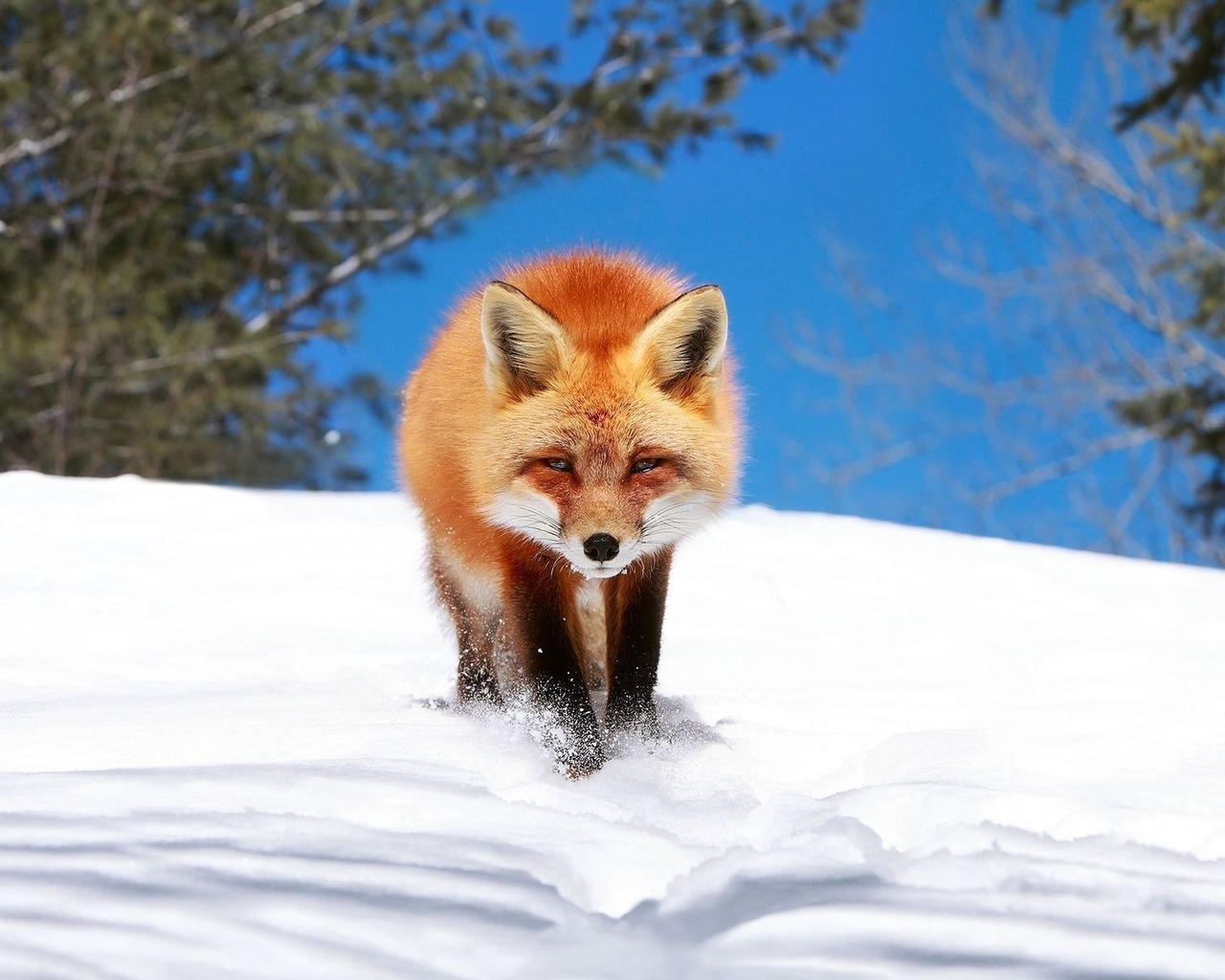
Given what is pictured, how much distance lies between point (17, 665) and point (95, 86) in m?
8.91

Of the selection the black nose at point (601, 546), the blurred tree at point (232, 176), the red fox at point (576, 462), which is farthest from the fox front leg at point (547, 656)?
the blurred tree at point (232, 176)

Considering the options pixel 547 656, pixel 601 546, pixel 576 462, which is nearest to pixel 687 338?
pixel 576 462

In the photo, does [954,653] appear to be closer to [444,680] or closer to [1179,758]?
[1179,758]

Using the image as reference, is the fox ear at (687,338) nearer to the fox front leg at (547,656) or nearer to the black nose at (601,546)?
the black nose at (601,546)

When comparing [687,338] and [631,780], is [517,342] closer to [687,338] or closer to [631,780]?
[687,338]

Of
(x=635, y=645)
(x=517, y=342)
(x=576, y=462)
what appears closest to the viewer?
(x=576, y=462)

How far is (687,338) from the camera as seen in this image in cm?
311

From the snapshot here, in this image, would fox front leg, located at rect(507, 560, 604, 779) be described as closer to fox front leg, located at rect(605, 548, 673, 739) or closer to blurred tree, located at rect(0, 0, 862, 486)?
fox front leg, located at rect(605, 548, 673, 739)

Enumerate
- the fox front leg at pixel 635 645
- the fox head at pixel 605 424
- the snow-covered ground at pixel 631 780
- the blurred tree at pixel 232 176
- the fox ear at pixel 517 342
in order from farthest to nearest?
the blurred tree at pixel 232 176 < the fox front leg at pixel 635 645 < the fox ear at pixel 517 342 < the fox head at pixel 605 424 < the snow-covered ground at pixel 631 780

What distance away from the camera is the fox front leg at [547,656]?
3.21 meters

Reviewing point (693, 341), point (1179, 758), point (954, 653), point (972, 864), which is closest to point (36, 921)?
point (972, 864)

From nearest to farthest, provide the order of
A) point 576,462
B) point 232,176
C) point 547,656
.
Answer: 1. point 576,462
2. point 547,656
3. point 232,176

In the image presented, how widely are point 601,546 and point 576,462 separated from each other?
26 cm

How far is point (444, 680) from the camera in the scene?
4.42 metres
